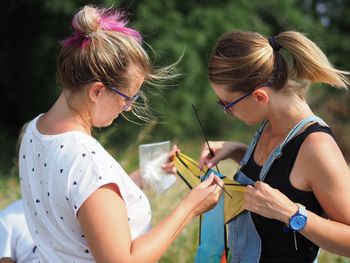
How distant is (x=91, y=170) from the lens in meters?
1.95

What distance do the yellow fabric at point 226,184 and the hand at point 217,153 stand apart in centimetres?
6

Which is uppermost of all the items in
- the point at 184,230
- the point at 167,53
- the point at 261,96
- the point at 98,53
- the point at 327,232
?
the point at 98,53

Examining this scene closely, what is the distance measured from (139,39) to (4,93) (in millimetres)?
11699

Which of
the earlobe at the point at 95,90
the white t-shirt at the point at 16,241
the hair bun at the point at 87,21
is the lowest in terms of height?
the white t-shirt at the point at 16,241

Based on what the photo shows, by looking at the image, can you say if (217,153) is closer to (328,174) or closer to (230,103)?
(230,103)

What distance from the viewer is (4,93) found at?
43.7 feet

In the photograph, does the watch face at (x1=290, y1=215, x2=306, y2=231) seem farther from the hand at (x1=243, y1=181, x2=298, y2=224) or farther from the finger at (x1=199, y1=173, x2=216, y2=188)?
the finger at (x1=199, y1=173, x2=216, y2=188)

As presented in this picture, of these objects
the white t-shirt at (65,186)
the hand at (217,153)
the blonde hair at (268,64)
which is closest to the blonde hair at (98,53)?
the white t-shirt at (65,186)

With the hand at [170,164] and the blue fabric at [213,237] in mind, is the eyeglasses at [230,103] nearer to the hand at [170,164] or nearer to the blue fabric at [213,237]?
the blue fabric at [213,237]

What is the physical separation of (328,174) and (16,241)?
162 cm

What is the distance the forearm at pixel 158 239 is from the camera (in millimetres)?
1963

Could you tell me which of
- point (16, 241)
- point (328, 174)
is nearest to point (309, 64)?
point (328, 174)

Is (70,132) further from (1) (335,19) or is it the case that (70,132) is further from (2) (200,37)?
(1) (335,19)

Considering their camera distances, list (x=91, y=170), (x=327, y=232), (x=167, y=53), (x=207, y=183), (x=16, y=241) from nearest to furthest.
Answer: (x=91, y=170), (x=327, y=232), (x=207, y=183), (x=16, y=241), (x=167, y=53)
